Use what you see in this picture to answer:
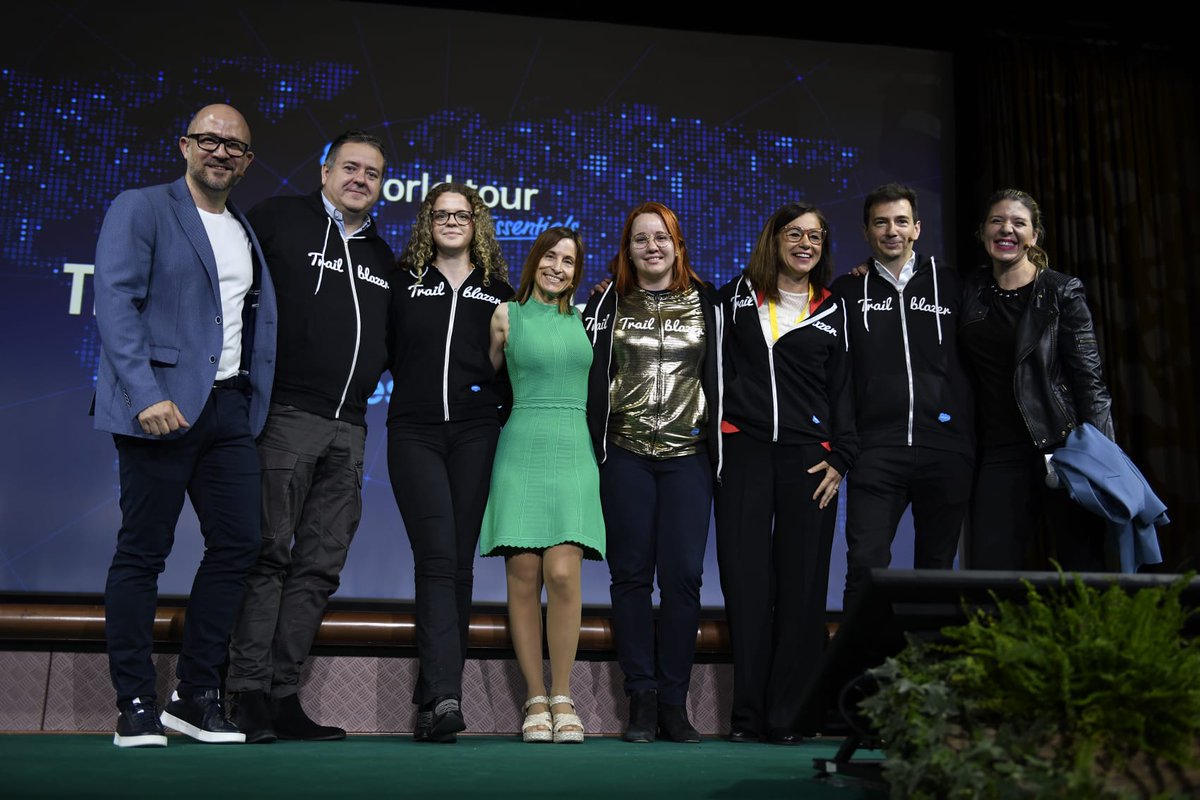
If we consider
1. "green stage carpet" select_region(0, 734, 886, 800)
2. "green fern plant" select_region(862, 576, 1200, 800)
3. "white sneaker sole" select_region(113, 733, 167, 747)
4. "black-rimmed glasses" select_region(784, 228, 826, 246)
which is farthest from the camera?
"black-rimmed glasses" select_region(784, 228, 826, 246)

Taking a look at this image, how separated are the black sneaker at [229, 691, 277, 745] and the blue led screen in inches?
69.4

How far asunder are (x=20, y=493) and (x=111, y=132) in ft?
4.96

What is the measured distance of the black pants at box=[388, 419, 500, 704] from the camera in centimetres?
279

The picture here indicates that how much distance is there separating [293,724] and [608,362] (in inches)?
50.2

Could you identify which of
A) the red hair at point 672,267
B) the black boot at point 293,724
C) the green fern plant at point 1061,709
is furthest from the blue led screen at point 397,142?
the green fern plant at point 1061,709

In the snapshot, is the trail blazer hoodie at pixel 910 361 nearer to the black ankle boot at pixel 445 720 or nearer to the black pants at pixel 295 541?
the black ankle boot at pixel 445 720

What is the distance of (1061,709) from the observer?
1.43m

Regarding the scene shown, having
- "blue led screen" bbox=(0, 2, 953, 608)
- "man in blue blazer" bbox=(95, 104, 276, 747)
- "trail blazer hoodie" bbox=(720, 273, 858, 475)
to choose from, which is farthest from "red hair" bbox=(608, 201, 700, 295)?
"blue led screen" bbox=(0, 2, 953, 608)

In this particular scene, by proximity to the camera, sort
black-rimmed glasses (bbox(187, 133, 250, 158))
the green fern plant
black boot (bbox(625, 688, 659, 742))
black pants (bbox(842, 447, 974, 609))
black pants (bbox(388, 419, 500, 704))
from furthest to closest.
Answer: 1. black pants (bbox(842, 447, 974, 609))
2. black boot (bbox(625, 688, 659, 742))
3. black pants (bbox(388, 419, 500, 704))
4. black-rimmed glasses (bbox(187, 133, 250, 158))
5. the green fern plant

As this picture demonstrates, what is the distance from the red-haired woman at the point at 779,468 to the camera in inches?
119

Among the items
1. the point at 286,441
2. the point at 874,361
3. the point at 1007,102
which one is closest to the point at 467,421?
the point at 286,441

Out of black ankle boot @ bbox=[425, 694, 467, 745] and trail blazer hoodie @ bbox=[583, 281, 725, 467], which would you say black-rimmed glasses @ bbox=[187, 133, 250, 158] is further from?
black ankle boot @ bbox=[425, 694, 467, 745]

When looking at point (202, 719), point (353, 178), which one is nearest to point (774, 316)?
point (353, 178)

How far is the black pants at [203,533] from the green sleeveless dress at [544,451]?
655mm
